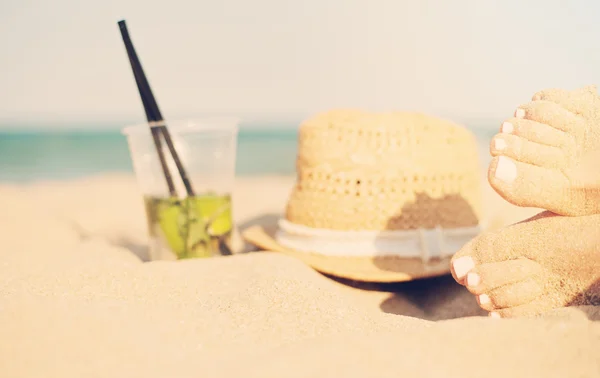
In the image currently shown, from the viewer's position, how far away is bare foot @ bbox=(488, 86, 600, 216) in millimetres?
1366

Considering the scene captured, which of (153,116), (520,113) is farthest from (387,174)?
(153,116)

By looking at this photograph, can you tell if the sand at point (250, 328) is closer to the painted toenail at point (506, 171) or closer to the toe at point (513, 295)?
the toe at point (513, 295)

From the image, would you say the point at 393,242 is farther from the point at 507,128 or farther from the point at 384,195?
the point at 507,128

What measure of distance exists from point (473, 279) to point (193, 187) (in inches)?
50.5

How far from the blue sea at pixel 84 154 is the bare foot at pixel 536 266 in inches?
274

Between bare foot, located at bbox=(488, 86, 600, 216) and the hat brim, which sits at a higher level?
bare foot, located at bbox=(488, 86, 600, 216)

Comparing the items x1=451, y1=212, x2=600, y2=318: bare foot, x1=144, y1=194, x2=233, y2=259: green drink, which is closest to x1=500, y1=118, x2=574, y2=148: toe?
x1=451, y1=212, x2=600, y2=318: bare foot

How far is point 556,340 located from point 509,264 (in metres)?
0.38

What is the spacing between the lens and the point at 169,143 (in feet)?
7.20

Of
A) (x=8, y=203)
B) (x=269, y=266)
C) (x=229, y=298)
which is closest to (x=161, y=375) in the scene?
(x=229, y=298)

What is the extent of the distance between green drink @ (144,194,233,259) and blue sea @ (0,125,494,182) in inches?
226

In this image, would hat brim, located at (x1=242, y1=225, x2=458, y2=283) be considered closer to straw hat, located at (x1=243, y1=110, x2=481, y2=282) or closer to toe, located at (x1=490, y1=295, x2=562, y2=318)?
straw hat, located at (x1=243, y1=110, x2=481, y2=282)

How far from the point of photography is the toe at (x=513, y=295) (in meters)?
1.37

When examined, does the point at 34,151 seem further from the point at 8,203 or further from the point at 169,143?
the point at 169,143
